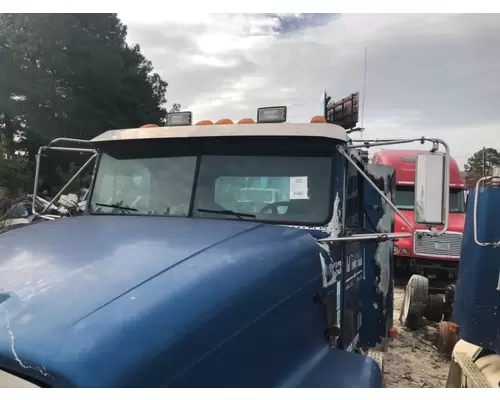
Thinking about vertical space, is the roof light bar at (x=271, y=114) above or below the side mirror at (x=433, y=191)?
above

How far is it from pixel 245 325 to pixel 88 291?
64cm

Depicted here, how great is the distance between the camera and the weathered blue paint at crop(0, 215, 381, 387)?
1451 mm

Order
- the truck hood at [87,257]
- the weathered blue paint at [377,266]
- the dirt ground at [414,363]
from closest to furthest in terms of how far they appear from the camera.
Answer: the truck hood at [87,257] → the weathered blue paint at [377,266] → the dirt ground at [414,363]

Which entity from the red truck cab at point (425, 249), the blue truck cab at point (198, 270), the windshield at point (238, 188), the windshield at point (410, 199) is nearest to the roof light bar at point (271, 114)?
the blue truck cab at point (198, 270)

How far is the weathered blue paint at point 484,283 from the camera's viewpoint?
3893 mm

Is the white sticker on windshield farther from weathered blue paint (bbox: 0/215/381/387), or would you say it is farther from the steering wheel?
weathered blue paint (bbox: 0/215/381/387)

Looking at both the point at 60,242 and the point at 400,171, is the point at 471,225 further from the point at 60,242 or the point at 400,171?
the point at 400,171

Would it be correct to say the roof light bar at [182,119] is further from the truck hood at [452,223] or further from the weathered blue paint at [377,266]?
the truck hood at [452,223]

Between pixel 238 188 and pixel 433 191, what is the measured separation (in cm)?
118

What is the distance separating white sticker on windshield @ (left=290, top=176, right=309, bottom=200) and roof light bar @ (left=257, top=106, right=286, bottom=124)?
0.49 metres

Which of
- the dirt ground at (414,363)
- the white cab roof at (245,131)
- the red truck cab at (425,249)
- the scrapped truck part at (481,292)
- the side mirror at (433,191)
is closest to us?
the side mirror at (433,191)

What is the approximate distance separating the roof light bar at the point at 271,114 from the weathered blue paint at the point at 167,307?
2.70ft

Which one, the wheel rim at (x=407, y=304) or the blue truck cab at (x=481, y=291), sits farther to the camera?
the wheel rim at (x=407, y=304)

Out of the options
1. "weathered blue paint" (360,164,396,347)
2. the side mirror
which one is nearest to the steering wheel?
the side mirror
